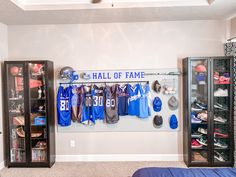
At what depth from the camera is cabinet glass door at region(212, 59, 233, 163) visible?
369 cm

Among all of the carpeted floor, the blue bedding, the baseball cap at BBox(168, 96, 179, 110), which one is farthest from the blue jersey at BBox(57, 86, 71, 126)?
the blue bedding

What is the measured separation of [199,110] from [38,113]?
2948mm

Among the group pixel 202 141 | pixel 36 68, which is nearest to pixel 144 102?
pixel 202 141

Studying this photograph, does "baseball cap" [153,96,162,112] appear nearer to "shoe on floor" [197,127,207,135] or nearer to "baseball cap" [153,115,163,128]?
"baseball cap" [153,115,163,128]

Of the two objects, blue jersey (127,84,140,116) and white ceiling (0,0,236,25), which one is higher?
white ceiling (0,0,236,25)

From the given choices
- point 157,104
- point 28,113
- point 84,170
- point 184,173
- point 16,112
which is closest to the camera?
point 184,173

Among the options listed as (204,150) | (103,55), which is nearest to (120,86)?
(103,55)

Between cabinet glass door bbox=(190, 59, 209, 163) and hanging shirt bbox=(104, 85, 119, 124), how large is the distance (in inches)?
53.7

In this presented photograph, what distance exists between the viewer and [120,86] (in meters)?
3.97

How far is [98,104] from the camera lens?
12.9 feet

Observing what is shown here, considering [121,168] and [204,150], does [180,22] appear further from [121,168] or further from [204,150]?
[121,168]

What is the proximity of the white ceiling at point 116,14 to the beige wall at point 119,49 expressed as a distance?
19cm

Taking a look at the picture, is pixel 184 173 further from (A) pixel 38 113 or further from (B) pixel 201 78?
(A) pixel 38 113

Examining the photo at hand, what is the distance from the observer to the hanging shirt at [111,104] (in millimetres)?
3916
